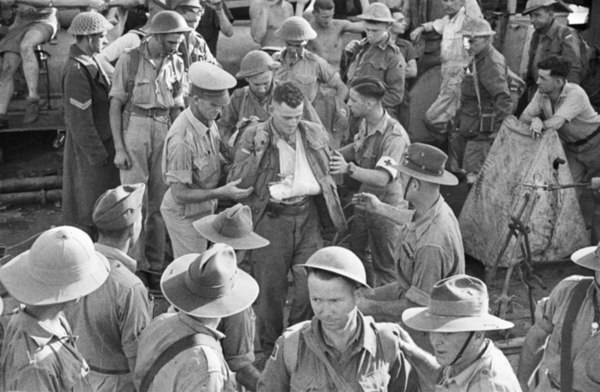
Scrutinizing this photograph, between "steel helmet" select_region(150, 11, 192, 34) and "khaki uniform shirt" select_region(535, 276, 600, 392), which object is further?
"steel helmet" select_region(150, 11, 192, 34)

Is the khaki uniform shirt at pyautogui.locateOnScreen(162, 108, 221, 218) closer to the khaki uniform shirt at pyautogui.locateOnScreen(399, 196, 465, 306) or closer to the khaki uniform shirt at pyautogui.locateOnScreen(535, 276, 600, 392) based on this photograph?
the khaki uniform shirt at pyautogui.locateOnScreen(399, 196, 465, 306)

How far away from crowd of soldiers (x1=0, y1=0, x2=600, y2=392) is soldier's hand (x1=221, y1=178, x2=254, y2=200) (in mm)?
13

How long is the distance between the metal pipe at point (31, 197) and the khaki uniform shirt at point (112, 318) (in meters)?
5.82

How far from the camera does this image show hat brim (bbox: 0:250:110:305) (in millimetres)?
4734

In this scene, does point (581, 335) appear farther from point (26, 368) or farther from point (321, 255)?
point (26, 368)

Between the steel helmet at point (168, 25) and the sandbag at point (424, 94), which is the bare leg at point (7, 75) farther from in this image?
the sandbag at point (424, 94)

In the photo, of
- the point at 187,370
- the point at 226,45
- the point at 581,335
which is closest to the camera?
the point at 187,370

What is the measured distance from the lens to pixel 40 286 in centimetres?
480

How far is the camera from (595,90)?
464 inches

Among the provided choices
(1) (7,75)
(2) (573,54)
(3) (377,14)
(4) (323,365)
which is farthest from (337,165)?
(1) (7,75)

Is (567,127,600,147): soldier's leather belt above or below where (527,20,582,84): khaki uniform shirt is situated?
below

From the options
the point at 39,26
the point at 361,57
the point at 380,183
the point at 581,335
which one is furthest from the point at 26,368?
the point at 39,26

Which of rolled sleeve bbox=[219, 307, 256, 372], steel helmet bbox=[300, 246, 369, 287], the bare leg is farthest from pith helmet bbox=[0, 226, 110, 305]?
the bare leg

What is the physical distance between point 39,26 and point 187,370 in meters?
7.56
